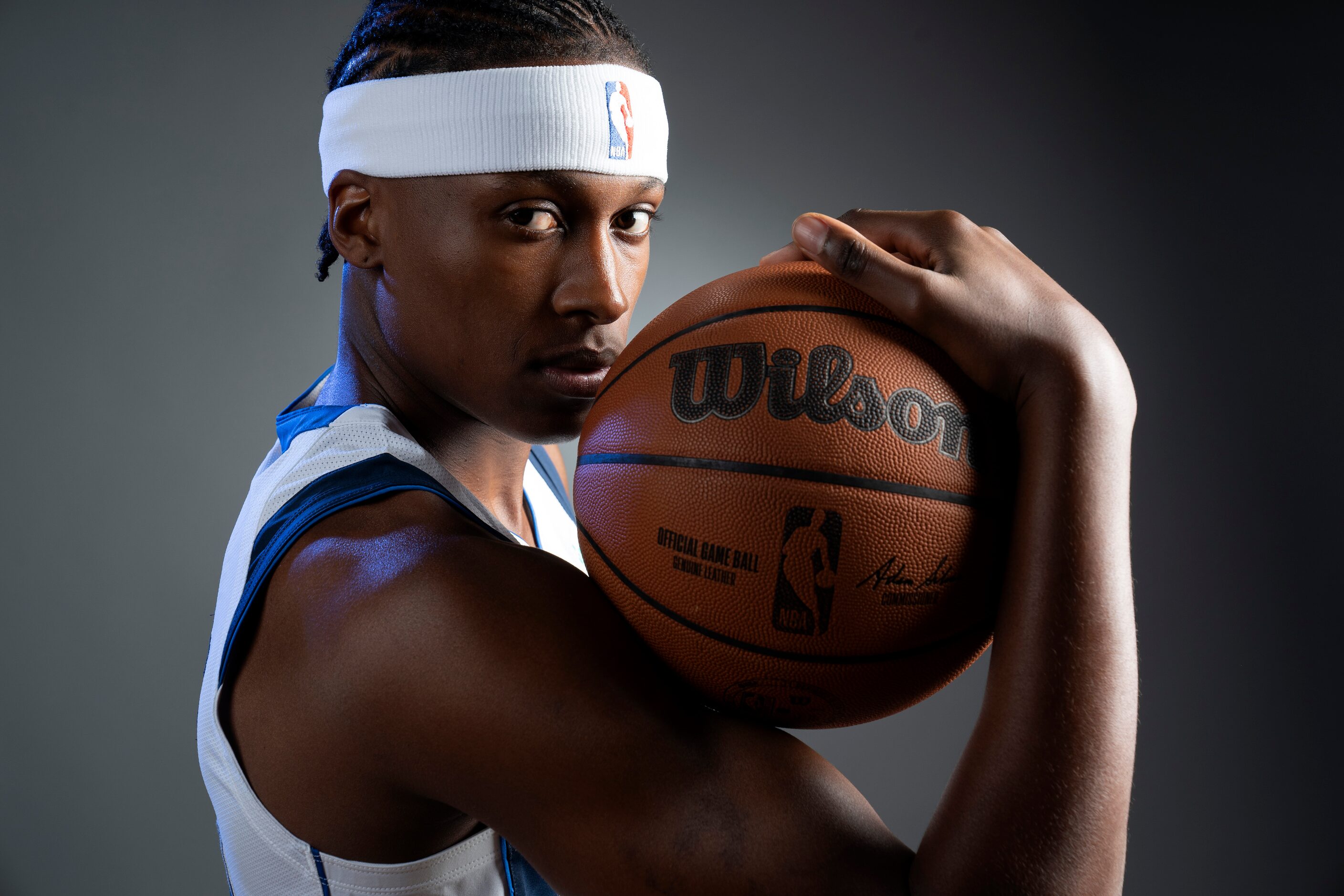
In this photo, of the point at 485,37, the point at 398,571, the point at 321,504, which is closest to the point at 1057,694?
the point at 398,571

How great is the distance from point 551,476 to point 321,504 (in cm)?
80

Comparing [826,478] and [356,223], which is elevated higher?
[356,223]

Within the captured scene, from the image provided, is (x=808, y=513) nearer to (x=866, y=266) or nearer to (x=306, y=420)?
(x=866, y=266)

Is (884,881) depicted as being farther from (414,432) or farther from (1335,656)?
(1335,656)

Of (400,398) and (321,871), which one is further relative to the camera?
(400,398)

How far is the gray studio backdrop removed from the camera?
2.38 metres

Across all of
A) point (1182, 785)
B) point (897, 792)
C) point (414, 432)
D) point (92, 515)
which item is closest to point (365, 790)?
point (414, 432)

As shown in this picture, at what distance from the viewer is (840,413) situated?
0.75 metres

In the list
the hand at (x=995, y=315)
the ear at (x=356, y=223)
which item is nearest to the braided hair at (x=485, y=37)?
the ear at (x=356, y=223)

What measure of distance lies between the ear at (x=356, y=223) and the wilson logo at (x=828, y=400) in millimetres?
588

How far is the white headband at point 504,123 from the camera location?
1049 millimetres

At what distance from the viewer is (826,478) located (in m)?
0.74
